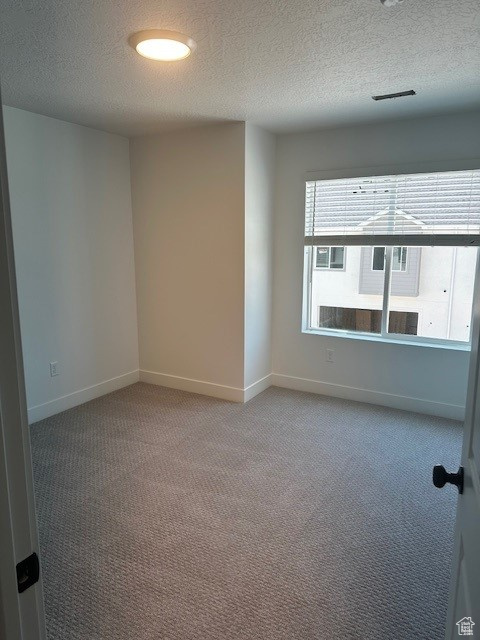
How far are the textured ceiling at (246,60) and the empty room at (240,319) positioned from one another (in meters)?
0.02

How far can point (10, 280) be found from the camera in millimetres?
694

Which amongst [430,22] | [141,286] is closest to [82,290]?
[141,286]

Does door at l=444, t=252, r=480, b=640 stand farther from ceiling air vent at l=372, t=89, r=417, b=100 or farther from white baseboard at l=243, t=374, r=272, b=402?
white baseboard at l=243, t=374, r=272, b=402

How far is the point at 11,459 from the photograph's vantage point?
70cm

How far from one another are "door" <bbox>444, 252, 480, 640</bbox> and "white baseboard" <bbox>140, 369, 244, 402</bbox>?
10.0 feet

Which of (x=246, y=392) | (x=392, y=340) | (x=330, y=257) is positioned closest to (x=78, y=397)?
(x=246, y=392)

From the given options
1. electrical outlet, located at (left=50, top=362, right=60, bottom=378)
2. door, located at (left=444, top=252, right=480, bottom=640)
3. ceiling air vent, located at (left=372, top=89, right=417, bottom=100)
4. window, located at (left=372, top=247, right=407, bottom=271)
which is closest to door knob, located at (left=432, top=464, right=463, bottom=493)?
door, located at (left=444, top=252, right=480, bottom=640)

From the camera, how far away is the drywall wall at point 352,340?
12.0ft

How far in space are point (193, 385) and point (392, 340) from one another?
6.73ft

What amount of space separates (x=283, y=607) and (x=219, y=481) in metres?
1.05

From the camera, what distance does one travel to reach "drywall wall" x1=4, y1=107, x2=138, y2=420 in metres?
3.57

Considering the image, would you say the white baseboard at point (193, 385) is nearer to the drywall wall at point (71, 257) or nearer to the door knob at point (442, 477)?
the drywall wall at point (71, 257)

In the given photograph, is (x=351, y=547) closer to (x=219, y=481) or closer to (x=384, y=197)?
(x=219, y=481)

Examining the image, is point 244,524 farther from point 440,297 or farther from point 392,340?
point 440,297
